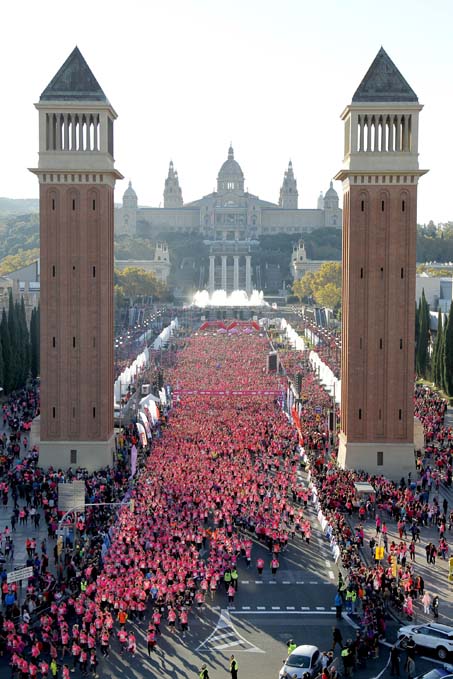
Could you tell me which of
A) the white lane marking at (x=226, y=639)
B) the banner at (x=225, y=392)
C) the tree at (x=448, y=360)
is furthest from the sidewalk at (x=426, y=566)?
the tree at (x=448, y=360)

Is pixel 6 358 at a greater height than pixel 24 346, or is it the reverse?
pixel 24 346

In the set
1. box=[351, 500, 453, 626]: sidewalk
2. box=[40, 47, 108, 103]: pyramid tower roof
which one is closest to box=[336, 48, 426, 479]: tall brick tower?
box=[351, 500, 453, 626]: sidewalk

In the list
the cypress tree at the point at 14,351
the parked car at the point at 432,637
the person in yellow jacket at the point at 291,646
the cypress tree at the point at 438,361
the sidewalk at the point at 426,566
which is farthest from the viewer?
the cypress tree at the point at 438,361

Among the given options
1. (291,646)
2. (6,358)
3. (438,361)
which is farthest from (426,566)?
(6,358)

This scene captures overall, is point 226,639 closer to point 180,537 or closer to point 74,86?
point 180,537

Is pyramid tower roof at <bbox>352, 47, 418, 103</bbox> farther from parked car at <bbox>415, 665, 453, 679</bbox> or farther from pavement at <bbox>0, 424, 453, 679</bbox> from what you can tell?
parked car at <bbox>415, 665, 453, 679</bbox>

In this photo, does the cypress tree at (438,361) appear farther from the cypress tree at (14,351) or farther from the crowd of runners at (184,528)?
the cypress tree at (14,351)

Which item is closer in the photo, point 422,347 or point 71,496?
point 71,496
